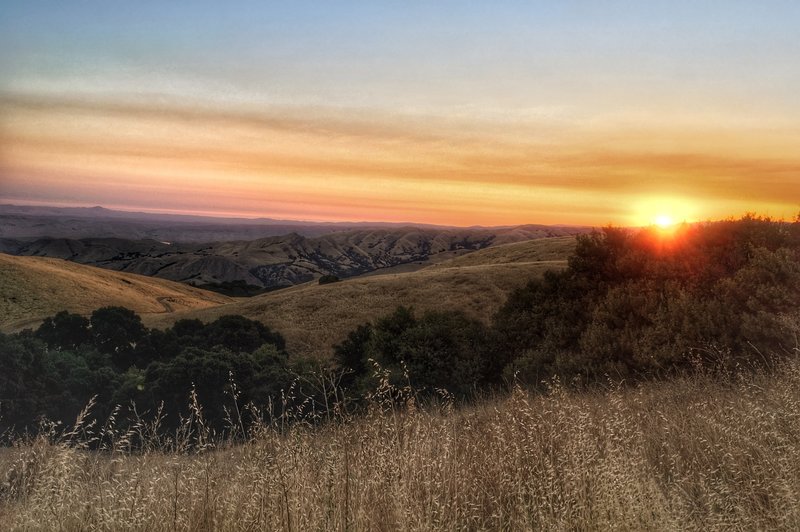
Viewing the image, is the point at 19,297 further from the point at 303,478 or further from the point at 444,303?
the point at 303,478

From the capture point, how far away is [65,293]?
68625 mm

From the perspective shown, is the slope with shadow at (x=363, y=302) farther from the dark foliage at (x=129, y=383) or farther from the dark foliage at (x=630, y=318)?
the dark foliage at (x=630, y=318)

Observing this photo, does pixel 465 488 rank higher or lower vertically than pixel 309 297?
higher

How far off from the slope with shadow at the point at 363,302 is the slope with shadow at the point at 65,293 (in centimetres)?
1245

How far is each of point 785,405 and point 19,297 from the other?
244 ft

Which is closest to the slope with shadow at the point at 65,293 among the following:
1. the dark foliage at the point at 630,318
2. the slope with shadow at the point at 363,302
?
the slope with shadow at the point at 363,302

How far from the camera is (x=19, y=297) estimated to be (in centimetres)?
6475

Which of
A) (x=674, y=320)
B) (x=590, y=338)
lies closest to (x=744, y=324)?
(x=674, y=320)

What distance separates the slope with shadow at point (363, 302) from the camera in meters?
49.4

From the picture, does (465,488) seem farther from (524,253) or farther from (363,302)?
(524,253)

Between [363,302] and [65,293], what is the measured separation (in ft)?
123

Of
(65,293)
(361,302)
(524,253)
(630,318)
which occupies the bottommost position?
(65,293)

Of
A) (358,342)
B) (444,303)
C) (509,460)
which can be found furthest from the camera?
(444,303)

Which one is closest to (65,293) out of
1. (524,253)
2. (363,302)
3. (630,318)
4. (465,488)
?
(363,302)
